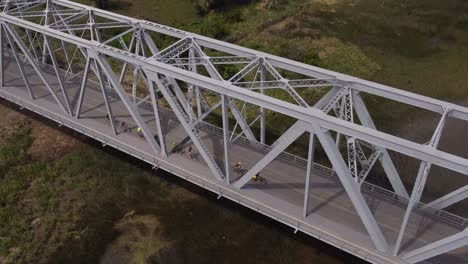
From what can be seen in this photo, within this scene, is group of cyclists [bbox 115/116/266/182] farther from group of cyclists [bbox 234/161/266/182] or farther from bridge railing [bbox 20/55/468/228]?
bridge railing [bbox 20/55/468/228]

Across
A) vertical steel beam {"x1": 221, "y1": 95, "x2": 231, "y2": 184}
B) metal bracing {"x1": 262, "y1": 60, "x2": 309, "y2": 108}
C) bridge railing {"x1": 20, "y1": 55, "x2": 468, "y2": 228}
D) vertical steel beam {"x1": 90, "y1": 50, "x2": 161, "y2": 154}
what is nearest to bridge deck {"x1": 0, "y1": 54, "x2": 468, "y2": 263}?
bridge railing {"x1": 20, "y1": 55, "x2": 468, "y2": 228}

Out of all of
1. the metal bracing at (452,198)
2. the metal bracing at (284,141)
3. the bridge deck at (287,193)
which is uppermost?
the metal bracing at (284,141)

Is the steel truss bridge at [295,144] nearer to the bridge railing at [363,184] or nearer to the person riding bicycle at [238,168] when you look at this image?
the bridge railing at [363,184]

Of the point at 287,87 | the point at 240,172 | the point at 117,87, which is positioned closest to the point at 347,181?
the point at 287,87

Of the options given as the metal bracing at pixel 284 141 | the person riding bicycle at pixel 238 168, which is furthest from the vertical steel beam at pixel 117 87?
the metal bracing at pixel 284 141

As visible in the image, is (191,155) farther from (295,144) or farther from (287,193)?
(295,144)

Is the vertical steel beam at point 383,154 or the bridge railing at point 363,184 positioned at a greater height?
the vertical steel beam at point 383,154
